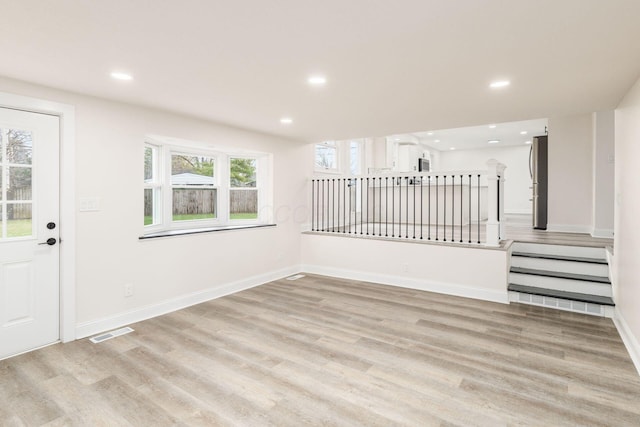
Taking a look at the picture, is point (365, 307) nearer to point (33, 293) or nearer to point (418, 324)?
point (418, 324)

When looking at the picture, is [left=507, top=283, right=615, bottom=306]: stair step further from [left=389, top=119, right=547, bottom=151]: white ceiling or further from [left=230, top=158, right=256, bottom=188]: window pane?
[left=389, top=119, right=547, bottom=151]: white ceiling

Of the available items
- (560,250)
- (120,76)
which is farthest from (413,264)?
(120,76)

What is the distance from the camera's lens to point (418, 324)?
11.6 feet

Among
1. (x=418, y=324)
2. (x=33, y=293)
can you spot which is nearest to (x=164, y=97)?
(x=33, y=293)

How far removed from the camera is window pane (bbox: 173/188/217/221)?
175 inches

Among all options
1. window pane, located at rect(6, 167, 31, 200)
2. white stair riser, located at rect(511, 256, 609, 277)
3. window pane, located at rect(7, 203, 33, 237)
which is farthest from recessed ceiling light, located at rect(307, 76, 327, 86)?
white stair riser, located at rect(511, 256, 609, 277)

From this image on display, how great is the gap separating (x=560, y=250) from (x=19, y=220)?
235 inches

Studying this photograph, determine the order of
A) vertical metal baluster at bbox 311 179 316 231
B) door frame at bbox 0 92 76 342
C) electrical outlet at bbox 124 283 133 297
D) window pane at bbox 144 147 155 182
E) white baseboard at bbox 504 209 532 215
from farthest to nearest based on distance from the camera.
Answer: white baseboard at bbox 504 209 532 215
vertical metal baluster at bbox 311 179 316 231
window pane at bbox 144 147 155 182
electrical outlet at bbox 124 283 133 297
door frame at bbox 0 92 76 342

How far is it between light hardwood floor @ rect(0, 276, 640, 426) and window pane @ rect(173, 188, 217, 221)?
4.30 feet

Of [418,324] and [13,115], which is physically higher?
[13,115]

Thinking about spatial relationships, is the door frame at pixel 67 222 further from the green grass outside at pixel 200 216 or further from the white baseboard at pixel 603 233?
the white baseboard at pixel 603 233

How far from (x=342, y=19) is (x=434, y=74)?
3.65 ft

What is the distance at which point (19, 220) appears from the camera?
2.86 meters

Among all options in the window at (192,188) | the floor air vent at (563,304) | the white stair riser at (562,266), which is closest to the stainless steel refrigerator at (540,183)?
the white stair riser at (562,266)
